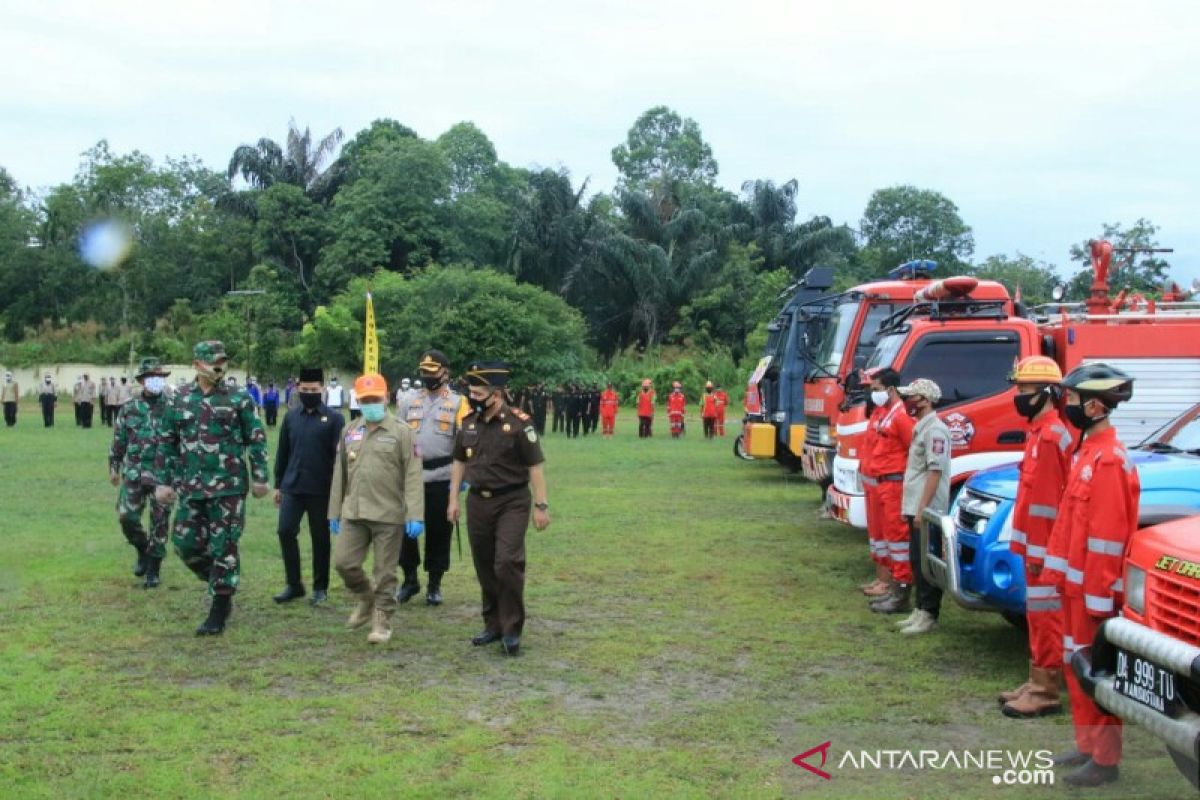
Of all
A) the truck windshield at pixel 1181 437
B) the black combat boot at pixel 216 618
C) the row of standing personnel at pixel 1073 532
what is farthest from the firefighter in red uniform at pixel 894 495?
the black combat boot at pixel 216 618

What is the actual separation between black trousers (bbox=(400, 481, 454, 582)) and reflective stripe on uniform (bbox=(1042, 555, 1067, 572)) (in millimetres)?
4665

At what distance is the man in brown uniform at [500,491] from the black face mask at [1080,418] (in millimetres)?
3362

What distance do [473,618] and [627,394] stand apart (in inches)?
1697

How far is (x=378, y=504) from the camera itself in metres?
7.89

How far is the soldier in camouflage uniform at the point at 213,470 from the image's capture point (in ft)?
26.3

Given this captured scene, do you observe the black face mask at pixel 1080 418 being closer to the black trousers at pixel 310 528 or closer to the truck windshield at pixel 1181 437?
the truck windshield at pixel 1181 437

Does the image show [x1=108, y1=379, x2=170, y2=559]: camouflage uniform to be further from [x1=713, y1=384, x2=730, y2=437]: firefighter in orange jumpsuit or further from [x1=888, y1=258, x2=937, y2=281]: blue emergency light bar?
[x1=713, y1=384, x2=730, y2=437]: firefighter in orange jumpsuit

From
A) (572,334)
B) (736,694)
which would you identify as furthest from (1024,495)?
(572,334)

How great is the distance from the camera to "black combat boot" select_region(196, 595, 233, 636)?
7.97 meters

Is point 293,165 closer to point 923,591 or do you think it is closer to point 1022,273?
point 1022,273

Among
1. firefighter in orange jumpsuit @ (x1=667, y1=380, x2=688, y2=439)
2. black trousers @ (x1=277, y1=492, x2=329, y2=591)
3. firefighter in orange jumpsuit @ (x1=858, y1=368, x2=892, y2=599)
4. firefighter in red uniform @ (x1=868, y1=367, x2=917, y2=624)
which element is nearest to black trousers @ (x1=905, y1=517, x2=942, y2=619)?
firefighter in red uniform @ (x1=868, y1=367, x2=917, y2=624)

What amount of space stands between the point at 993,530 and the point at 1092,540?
192 centimetres

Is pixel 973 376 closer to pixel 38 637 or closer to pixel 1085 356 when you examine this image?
pixel 1085 356

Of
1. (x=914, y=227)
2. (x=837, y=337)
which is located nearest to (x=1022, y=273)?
(x=914, y=227)
